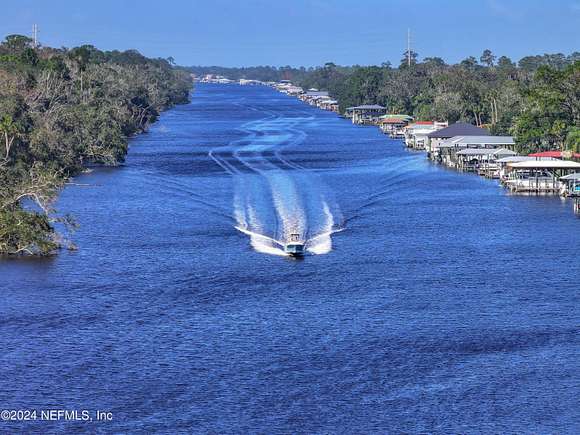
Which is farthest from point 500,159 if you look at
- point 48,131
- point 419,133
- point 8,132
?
point 8,132

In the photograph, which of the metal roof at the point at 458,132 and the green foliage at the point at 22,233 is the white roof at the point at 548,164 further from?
the green foliage at the point at 22,233

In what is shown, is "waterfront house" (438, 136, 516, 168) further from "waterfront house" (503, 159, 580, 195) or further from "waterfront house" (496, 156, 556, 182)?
"waterfront house" (503, 159, 580, 195)

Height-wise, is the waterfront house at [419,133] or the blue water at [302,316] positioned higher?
the waterfront house at [419,133]

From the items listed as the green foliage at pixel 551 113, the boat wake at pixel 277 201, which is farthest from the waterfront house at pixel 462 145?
the boat wake at pixel 277 201

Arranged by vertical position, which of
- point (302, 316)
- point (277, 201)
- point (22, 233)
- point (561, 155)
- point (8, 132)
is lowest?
point (302, 316)

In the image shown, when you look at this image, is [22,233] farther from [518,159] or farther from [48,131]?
[518,159]

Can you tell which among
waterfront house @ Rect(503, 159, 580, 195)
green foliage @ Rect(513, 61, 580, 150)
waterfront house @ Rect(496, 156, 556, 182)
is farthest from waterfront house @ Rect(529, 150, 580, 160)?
green foliage @ Rect(513, 61, 580, 150)
